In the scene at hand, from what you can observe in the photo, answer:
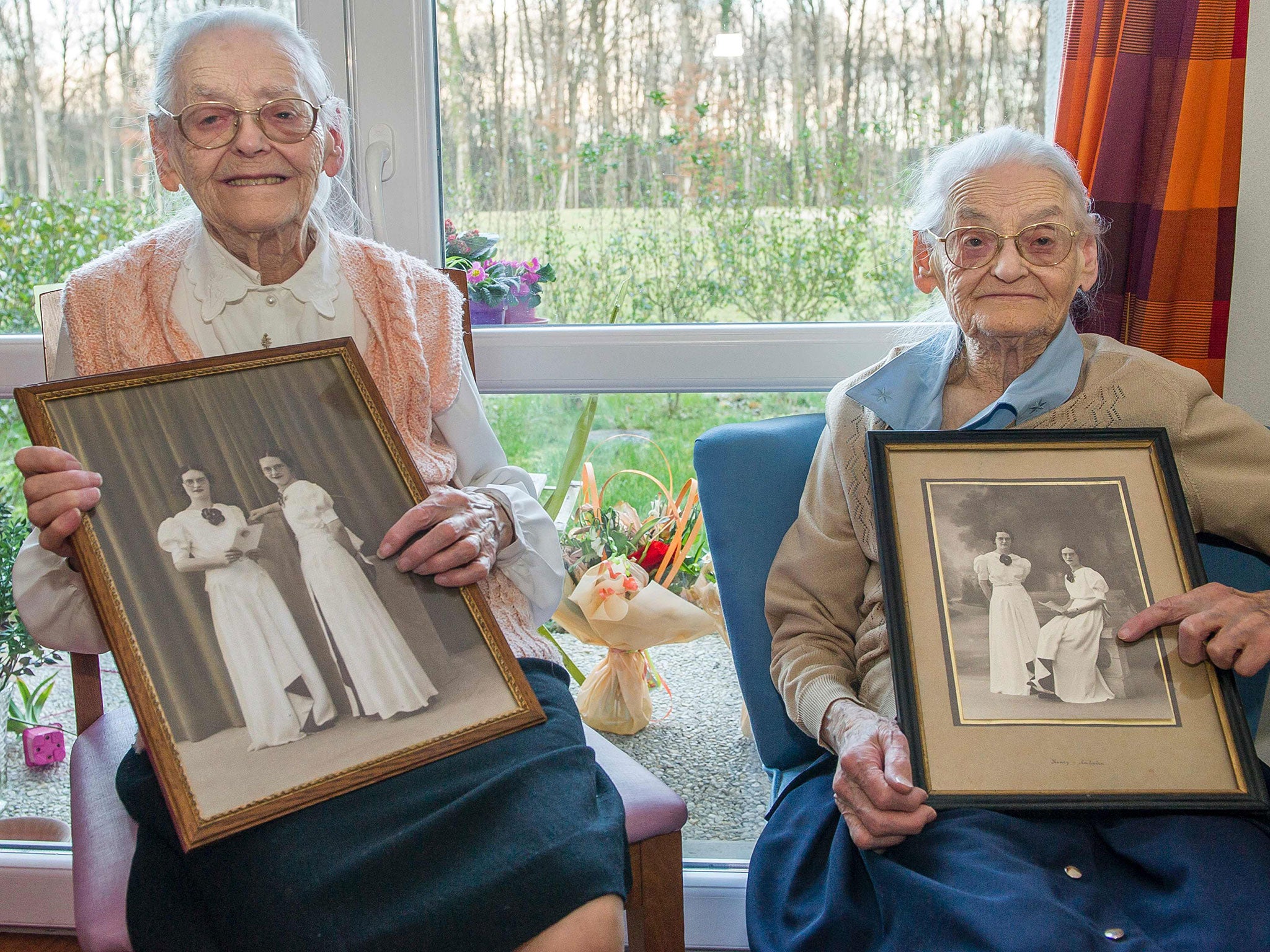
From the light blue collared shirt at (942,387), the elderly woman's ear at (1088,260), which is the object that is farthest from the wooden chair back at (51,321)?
the elderly woman's ear at (1088,260)

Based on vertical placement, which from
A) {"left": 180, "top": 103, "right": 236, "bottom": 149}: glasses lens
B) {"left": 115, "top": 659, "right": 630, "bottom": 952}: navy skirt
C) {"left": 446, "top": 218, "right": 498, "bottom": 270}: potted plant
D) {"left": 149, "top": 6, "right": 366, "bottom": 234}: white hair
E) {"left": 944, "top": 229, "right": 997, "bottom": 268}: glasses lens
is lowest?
{"left": 115, "top": 659, "right": 630, "bottom": 952}: navy skirt

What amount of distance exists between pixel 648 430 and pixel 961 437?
0.97 meters

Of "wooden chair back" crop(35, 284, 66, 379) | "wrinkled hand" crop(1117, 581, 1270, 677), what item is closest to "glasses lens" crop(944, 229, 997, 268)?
"wrinkled hand" crop(1117, 581, 1270, 677)

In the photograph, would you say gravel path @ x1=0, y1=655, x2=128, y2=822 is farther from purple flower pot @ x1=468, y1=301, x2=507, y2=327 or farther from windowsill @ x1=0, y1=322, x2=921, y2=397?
purple flower pot @ x1=468, y1=301, x2=507, y2=327

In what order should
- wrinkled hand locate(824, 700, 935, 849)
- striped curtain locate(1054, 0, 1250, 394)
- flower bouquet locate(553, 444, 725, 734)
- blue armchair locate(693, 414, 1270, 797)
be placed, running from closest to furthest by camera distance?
1. wrinkled hand locate(824, 700, 935, 849)
2. blue armchair locate(693, 414, 1270, 797)
3. striped curtain locate(1054, 0, 1250, 394)
4. flower bouquet locate(553, 444, 725, 734)

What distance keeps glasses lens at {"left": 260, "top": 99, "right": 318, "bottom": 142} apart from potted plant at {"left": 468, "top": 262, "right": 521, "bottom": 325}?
685mm

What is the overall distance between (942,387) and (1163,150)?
654 mm

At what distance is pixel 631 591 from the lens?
6.54 feet

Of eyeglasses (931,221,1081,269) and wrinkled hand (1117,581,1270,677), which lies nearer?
wrinkled hand (1117,581,1270,677)

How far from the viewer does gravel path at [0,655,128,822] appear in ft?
7.45

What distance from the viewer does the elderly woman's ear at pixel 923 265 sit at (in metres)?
1.62

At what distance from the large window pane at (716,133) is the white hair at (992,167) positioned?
1.81 feet

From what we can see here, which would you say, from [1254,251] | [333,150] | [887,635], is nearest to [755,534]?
[887,635]

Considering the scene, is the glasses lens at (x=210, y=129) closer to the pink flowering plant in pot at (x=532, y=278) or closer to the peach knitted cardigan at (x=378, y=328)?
the peach knitted cardigan at (x=378, y=328)
